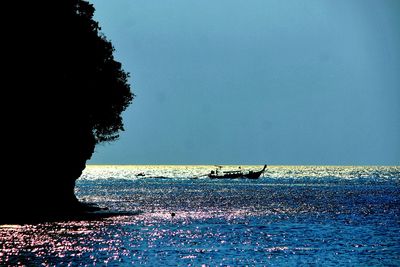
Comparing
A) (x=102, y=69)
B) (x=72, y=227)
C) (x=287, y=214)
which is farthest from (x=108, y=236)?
(x=287, y=214)

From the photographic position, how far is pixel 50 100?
75.3m

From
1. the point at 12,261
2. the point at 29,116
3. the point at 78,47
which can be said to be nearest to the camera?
the point at 12,261

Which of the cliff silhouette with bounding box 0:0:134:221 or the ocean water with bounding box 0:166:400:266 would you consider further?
the cliff silhouette with bounding box 0:0:134:221

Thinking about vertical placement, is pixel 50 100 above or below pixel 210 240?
above

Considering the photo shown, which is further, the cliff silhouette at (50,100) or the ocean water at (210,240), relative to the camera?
the cliff silhouette at (50,100)

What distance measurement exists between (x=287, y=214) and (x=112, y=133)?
23.1 m

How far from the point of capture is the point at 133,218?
8075 centimetres

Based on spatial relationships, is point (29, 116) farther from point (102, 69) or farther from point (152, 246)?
point (152, 246)

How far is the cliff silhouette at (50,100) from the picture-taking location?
7244 centimetres

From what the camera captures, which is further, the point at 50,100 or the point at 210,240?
the point at 50,100

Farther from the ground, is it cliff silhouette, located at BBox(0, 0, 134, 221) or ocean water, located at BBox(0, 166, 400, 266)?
cliff silhouette, located at BBox(0, 0, 134, 221)

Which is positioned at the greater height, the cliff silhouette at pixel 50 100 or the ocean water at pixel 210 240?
the cliff silhouette at pixel 50 100

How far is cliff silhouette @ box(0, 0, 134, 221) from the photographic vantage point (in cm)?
7244

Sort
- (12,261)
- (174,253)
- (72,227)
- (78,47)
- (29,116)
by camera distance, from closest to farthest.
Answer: (12,261) → (174,253) → (72,227) → (29,116) → (78,47)
